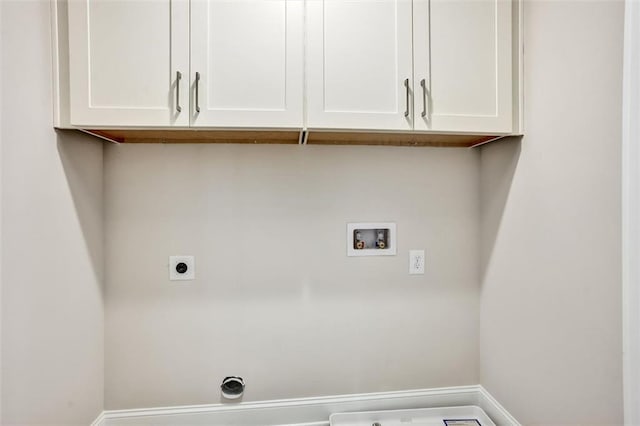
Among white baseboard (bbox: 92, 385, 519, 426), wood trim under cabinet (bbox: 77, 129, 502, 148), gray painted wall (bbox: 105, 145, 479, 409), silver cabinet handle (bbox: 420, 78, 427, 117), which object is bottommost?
white baseboard (bbox: 92, 385, 519, 426)

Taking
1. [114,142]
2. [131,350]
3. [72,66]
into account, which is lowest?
[131,350]

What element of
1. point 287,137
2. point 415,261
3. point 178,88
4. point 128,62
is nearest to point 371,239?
point 415,261

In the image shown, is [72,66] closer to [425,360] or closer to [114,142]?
[114,142]

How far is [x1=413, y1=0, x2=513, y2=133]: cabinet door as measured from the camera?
1.19 m

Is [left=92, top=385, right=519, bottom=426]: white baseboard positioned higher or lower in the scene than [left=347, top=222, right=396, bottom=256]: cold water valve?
lower

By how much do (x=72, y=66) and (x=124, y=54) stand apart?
7.1 inches

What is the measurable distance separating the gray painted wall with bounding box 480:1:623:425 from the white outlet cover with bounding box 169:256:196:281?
1.46 metres

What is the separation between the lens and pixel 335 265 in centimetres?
153

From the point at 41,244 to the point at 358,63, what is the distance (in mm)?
1294

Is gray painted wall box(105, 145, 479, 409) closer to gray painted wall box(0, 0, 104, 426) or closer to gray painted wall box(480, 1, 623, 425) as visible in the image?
gray painted wall box(0, 0, 104, 426)

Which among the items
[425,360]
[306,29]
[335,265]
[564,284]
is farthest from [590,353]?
[306,29]

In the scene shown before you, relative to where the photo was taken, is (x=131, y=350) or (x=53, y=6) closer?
(x=53, y=6)

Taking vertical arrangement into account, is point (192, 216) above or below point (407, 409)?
above

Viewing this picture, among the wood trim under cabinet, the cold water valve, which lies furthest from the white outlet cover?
the cold water valve
